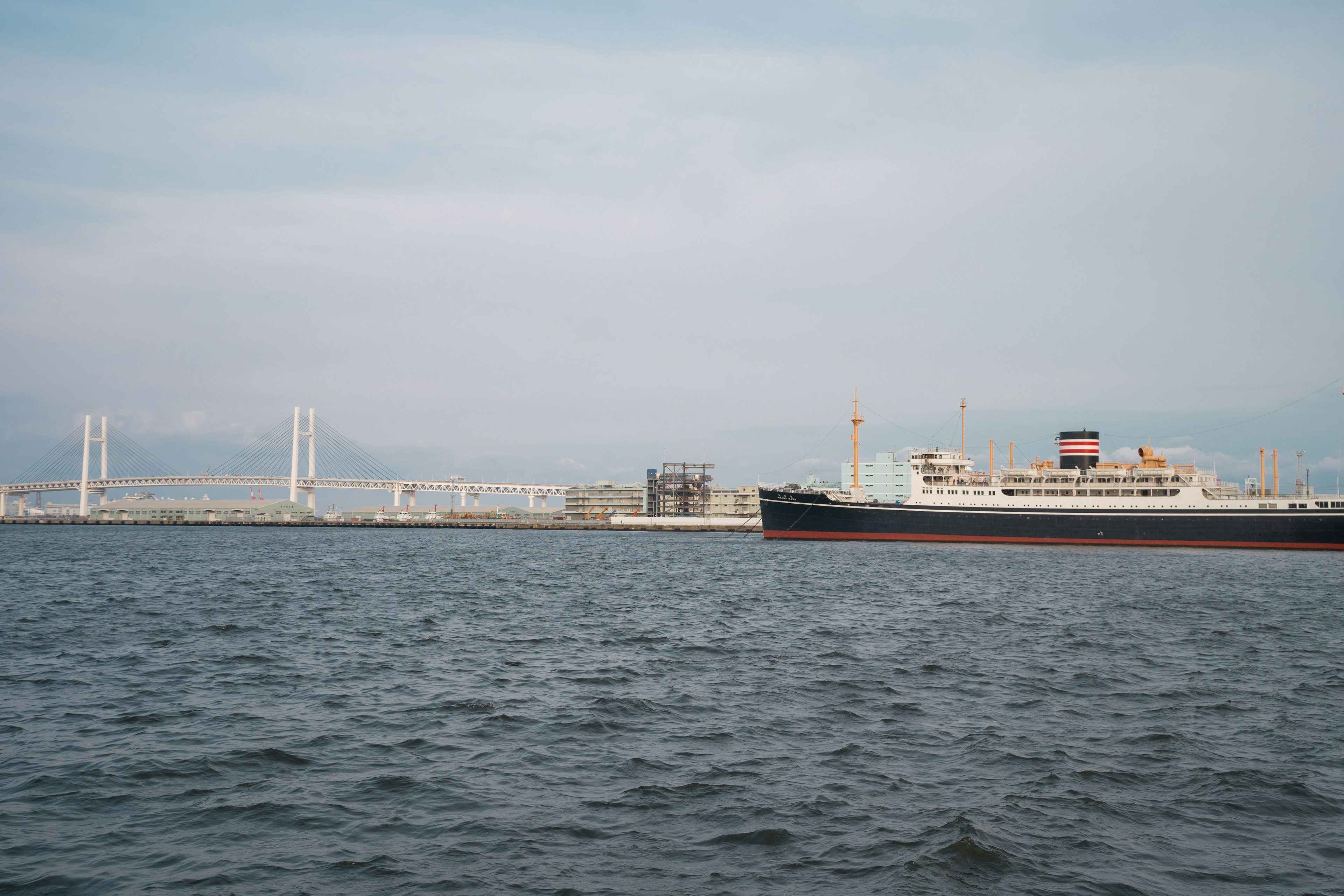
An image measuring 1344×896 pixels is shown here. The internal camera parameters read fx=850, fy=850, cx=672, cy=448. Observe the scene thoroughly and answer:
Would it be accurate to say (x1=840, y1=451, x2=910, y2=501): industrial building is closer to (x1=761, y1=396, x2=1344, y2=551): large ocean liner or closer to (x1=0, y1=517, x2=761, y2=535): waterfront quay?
(x1=0, y1=517, x2=761, y2=535): waterfront quay

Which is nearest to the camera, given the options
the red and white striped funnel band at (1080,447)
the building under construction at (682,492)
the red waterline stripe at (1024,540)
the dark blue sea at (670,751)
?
the dark blue sea at (670,751)

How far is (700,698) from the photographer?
1277cm

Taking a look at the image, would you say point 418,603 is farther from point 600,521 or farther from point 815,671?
point 600,521

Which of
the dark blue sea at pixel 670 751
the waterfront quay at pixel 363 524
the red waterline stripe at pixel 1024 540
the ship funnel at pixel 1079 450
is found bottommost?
the waterfront quay at pixel 363 524

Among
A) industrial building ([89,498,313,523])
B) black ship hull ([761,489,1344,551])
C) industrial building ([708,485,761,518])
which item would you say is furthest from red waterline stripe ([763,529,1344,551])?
industrial building ([89,498,313,523])

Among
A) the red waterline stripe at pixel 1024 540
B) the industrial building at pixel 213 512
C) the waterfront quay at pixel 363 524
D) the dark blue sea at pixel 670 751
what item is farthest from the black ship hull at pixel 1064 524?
the industrial building at pixel 213 512

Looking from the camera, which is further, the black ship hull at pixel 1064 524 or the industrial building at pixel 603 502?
the industrial building at pixel 603 502

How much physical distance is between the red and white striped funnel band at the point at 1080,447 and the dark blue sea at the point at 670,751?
47.4m

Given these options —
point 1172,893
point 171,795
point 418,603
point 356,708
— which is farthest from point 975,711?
point 418,603

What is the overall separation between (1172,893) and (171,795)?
9.00 m

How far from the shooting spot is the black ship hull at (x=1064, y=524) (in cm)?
5853

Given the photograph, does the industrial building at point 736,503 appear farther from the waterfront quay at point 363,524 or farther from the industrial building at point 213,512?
the industrial building at point 213,512

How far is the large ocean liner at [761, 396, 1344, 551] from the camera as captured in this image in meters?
59.2

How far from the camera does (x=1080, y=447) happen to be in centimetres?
6850
